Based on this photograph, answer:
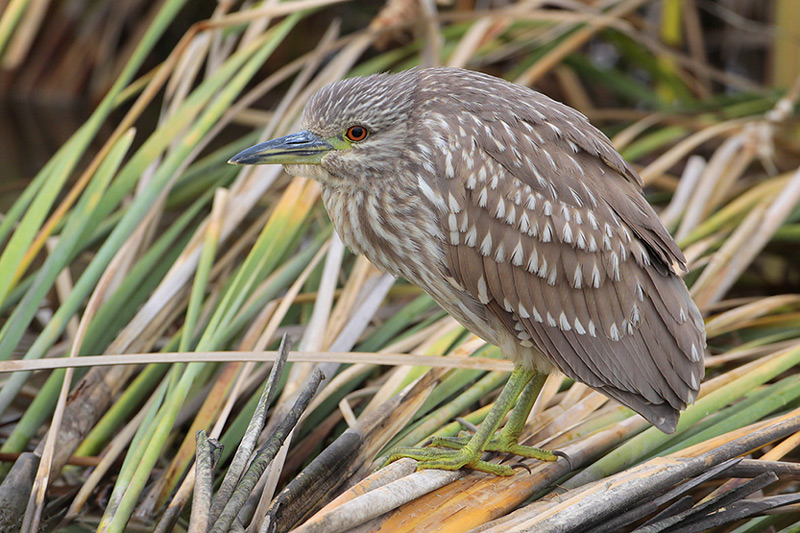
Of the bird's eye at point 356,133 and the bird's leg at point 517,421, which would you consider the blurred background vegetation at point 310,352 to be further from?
the bird's eye at point 356,133

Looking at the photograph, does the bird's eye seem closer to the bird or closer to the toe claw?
the bird

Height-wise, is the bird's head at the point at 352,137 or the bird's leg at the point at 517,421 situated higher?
the bird's head at the point at 352,137

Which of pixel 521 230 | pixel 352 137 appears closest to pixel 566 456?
pixel 521 230

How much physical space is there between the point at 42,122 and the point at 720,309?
4724 mm

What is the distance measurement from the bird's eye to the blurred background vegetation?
0.62m

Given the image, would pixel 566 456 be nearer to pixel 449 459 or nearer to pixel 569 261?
pixel 449 459

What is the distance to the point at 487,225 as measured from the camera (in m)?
2.49

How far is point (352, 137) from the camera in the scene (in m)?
2.58

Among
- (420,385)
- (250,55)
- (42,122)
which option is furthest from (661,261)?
(42,122)

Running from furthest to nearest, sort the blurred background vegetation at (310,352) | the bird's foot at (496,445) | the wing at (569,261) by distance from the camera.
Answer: the bird's foot at (496,445)
the wing at (569,261)
the blurred background vegetation at (310,352)

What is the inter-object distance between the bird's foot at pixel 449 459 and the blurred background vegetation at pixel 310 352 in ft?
0.11

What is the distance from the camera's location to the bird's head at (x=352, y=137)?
254cm

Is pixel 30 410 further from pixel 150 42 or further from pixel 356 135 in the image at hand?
pixel 150 42

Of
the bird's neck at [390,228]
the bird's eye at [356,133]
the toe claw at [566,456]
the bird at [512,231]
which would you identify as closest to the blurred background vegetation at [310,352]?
the toe claw at [566,456]
